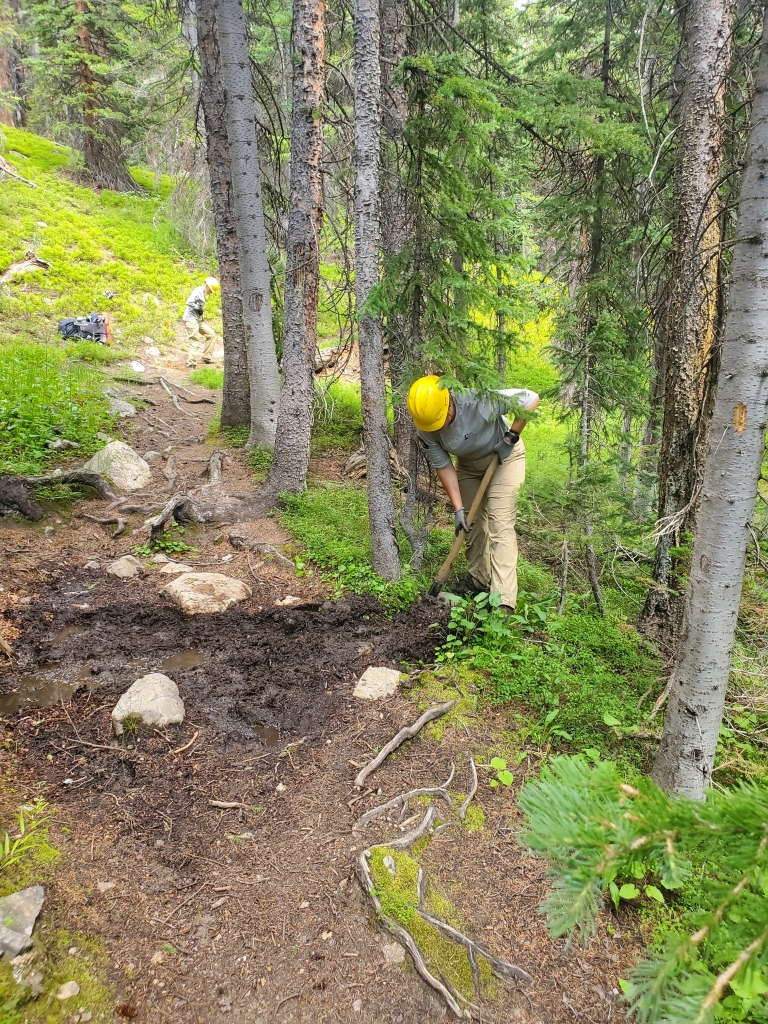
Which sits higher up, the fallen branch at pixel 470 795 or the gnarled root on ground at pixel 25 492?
the gnarled root on ground at pixel 25 492

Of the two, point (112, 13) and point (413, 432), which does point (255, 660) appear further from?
point (112, 13)

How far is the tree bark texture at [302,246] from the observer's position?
21.0 feet

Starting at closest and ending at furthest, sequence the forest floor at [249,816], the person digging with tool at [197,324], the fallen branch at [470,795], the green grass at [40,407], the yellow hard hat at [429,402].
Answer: the forest floor at [249,816] → the fallen branch at [470,795] → the yellow hard hat at [429,402] → the green grass at [40,407] → the person digging with tool at [197,324]

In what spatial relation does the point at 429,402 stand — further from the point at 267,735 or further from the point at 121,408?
the point at 121,408

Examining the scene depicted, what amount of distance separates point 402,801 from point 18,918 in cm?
181

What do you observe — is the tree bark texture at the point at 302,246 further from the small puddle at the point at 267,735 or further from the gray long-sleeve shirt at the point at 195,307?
the gray long-sleeve shirt at the point at 195,307

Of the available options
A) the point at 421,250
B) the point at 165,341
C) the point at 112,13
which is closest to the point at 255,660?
the point at 421,250

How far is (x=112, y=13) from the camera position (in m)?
16.8

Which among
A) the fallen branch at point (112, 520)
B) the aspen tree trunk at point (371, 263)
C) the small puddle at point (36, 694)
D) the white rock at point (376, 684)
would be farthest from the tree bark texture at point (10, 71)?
the white rock at point (376, 684)

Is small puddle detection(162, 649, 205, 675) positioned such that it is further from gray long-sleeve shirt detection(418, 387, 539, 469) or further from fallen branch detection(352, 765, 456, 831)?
gray long-sleeve shirt detection(418, 387, 539, 469)

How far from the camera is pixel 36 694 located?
12.5ft

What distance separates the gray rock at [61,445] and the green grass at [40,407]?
A: 0.06 metres

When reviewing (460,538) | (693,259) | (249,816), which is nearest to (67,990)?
(249,816)

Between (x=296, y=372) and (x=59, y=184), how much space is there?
666 inches
